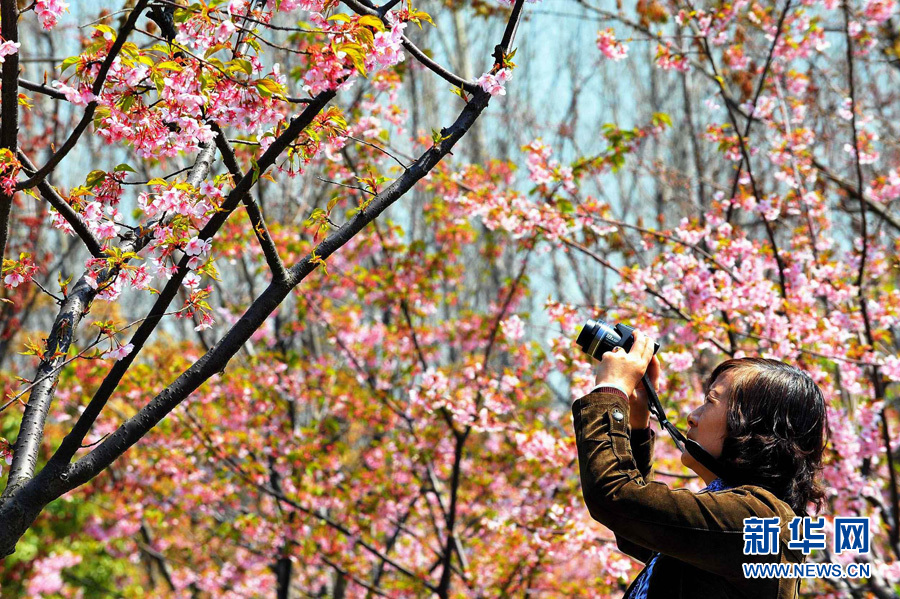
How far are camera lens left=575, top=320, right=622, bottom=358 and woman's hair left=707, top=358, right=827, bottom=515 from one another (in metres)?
0.24

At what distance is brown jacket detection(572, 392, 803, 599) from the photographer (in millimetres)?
1265

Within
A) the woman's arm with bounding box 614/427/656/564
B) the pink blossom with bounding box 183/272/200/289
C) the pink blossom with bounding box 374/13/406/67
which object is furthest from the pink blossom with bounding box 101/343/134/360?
the woman's arm with bounding box 614/427/656/564

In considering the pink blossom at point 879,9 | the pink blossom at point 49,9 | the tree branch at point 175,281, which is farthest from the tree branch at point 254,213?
the pink blossom at point 879,9

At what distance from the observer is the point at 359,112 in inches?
175

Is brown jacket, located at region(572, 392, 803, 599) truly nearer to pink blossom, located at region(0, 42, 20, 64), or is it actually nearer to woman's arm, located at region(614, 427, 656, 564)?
woman's arm, located at region(614, 427, 656, 564)

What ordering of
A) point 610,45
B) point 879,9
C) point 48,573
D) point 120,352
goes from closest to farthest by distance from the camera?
point 120,352 < point 610,45 < point 879,9 < point 48,573

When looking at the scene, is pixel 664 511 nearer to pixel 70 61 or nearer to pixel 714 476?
pixel 714 476

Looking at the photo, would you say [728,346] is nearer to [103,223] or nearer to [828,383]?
[828,383]

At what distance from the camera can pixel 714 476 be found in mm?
1482

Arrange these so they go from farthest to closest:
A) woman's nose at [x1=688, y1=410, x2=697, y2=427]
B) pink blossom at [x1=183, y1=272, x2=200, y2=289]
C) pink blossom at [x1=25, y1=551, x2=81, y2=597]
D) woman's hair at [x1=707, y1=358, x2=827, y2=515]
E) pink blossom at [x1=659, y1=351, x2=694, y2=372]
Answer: pink blossom at [x1=25, y1=551, x2=81, y2=597] < pink blossom at [x1=659, y1=351, x2=694, y2=372] < pink blossom at [x1=183, y1=272, x2=200, y2=289] < woman's nose at [x1=688, y1=410, x2=697, y2=427] < woman's hair at [x1=707, y1=358, x2=827, y2=515]

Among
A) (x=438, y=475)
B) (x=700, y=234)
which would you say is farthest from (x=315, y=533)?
(x=700, y=234)

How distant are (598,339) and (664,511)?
0.41 meters

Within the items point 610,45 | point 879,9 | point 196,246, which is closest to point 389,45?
point 196,246

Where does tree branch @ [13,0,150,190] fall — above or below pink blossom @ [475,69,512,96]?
below
